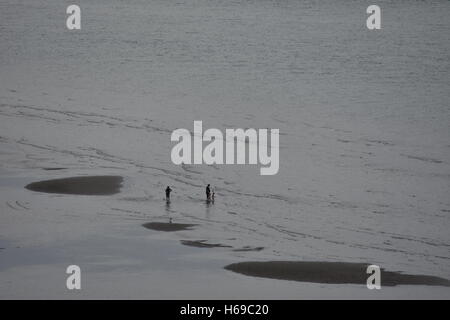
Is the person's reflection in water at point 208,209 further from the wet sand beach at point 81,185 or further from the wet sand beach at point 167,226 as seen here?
the wet sand beach at point 81,185

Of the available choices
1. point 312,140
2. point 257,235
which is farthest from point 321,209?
point 312,140

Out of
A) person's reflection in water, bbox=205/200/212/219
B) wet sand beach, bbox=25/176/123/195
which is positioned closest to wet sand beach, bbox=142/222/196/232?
person's reflection in water, bbox=205/200/212/219

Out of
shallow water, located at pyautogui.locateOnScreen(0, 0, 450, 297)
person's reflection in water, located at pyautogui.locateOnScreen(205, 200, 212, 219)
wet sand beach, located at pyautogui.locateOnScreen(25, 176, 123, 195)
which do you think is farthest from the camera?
wet sand beach, located at pyautogui.locateOnScreen(25, 176, 123, 195)

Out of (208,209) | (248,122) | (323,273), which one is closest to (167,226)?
(208,209)

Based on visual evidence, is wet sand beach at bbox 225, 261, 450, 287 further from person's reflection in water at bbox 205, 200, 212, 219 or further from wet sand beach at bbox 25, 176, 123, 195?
wet sand beach at bbox 25, 176, 123, 195

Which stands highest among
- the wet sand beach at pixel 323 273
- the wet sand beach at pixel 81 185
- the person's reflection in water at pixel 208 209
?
the wet sand beach at pixel 81 185

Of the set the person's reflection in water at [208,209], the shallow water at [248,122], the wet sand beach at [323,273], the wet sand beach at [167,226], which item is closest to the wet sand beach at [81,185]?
the shallow water at [248,122]

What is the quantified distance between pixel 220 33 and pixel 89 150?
7034cm

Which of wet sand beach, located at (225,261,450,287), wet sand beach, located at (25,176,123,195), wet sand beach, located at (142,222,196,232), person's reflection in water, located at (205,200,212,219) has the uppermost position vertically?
wet sand beach, located at (25,176,123,195)

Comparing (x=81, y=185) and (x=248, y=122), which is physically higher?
(x=248, y=122)

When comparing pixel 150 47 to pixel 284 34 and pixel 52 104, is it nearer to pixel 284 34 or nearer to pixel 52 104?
pixel 284 34

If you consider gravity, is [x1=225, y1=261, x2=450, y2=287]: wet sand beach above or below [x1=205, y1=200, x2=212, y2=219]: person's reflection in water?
below

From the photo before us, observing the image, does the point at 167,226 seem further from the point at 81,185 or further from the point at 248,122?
the point at 248,122

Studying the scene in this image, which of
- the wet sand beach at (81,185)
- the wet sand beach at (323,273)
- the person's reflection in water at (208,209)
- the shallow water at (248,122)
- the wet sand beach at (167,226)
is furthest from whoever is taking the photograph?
the wet sand beach at (81,185)
